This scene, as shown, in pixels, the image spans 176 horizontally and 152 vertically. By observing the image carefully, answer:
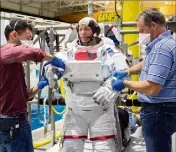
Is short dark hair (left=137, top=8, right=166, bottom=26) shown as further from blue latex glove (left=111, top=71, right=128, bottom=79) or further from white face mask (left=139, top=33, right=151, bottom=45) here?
blue latex glove (left=111, top=71, right=128, bottom=79)

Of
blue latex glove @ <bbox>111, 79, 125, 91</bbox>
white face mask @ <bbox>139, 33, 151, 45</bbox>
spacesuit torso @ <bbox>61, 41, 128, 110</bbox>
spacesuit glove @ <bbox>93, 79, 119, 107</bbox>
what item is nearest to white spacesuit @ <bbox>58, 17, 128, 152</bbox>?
spacesuit torso @ <bbox>61, 41, 128, 110</bbox>

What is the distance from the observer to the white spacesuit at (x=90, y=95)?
7.83 ft

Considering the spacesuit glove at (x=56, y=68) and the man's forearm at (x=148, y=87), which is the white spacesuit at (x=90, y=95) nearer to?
the spacesuit glove at (x=56, y=68)

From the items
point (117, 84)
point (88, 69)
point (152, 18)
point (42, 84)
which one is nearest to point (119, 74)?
point (117, 84)

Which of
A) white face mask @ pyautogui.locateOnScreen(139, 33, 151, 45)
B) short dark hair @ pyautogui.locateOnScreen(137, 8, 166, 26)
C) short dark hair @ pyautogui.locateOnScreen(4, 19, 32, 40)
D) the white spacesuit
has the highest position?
short dark hair @ pyautogui.locateOnScreen(137, 8, 166, 26)

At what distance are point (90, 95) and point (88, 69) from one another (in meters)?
0.21

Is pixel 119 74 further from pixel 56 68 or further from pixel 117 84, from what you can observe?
pixel 56 68

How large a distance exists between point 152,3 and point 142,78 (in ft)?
40.8

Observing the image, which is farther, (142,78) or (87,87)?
(87,87)

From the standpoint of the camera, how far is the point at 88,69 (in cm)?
238

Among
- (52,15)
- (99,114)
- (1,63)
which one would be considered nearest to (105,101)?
(99,114)

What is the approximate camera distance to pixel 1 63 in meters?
1.97

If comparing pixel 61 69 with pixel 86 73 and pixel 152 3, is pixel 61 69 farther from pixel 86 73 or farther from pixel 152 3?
pixel 152 3

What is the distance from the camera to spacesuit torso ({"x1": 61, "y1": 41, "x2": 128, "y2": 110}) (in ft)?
7.81
